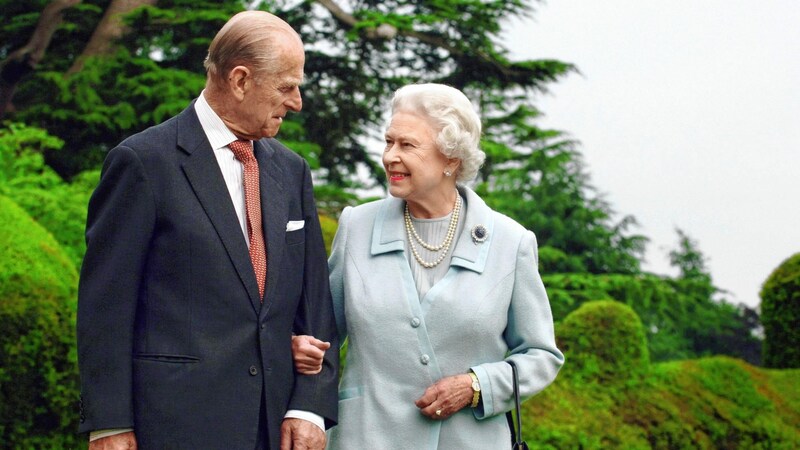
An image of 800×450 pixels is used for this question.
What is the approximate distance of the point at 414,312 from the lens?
3.36m

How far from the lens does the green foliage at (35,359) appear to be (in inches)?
233

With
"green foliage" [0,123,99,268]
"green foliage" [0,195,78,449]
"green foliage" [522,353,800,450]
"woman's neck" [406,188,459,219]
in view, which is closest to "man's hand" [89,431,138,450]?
"woman's neck" [406,188,459,219]

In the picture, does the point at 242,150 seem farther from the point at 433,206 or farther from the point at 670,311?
the point at 670,311

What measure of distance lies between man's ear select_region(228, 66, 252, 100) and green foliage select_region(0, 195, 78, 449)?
3367 millimetres

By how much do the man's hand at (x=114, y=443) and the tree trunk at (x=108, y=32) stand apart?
10496 mm

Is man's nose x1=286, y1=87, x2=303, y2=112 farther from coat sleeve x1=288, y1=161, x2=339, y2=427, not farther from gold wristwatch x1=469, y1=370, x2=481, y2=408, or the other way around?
gold wristwatch x1=469, y1=370, x2=481, y2=408

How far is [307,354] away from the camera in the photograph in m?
3.20

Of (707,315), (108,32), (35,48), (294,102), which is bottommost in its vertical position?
(707,315)

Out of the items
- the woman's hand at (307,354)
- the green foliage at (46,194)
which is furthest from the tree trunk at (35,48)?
the woman's hand at (307,354)

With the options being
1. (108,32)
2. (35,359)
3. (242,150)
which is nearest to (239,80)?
(242,150)

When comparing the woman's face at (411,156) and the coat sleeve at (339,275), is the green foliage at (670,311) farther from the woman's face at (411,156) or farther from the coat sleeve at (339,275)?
the woman's face at (411,156)

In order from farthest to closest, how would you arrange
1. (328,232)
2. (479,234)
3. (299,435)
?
1. (328,232)
2. (479,234)
3. (299,435)

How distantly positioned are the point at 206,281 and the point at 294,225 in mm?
369

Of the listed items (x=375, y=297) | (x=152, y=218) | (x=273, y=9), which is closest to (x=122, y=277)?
(x=152, y=218)
